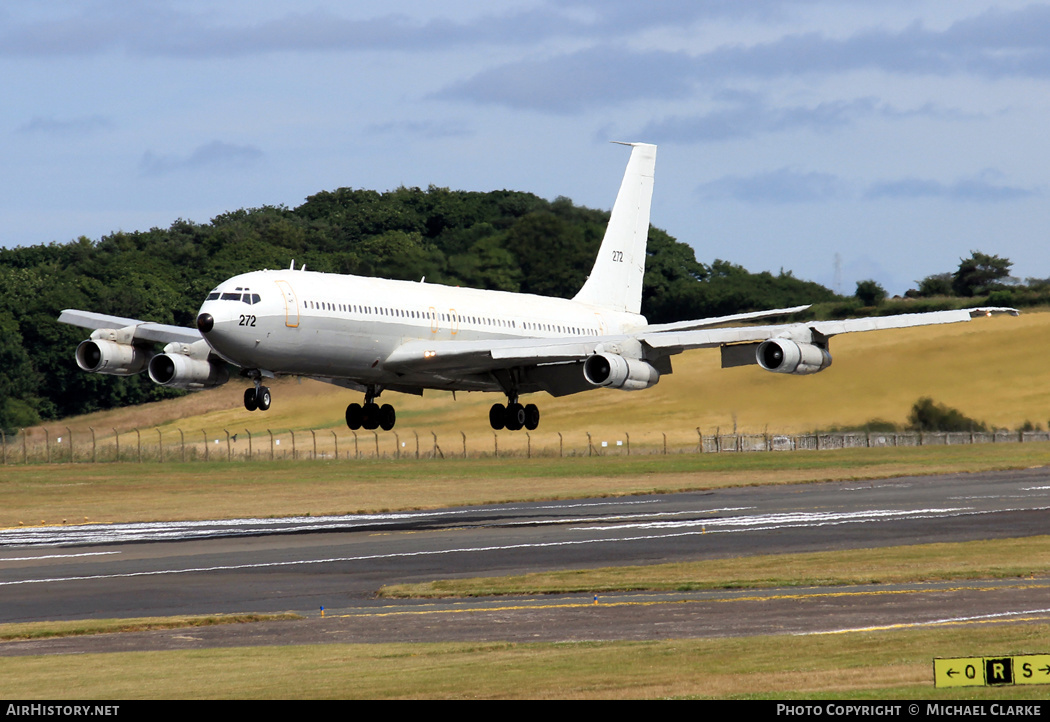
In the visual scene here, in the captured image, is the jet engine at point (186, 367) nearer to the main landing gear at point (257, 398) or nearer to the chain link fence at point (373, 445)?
the main landing gear at point (257, 398)

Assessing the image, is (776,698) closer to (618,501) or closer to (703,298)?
(618,501)

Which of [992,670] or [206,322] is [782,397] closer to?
[206,322]

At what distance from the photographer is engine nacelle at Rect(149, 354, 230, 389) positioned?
53.9m

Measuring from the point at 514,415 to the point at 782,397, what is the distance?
65.2 feet

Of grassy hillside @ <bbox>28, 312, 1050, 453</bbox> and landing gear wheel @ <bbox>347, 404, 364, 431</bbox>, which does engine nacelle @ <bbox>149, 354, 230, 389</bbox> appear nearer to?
landing gear wheel @ <bbox>347, 404, 364, 431</bbox>

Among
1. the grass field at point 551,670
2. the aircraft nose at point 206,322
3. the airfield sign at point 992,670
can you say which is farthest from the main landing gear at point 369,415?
the airfield sign at point 992,670

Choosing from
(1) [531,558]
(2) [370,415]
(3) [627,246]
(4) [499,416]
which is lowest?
(1) [531,558]

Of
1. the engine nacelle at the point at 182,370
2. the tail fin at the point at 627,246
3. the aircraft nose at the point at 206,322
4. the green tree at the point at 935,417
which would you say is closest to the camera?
the aircraft nose at the point at 206,322

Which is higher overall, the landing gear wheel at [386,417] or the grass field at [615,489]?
the landing gear wheel at [386,417]

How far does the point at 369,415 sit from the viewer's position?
5912 cm

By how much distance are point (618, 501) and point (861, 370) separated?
49.7 ft

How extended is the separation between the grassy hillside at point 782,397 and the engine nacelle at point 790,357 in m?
19.7

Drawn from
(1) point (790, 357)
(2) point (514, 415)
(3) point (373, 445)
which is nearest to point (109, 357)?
(2) point (514, 415)

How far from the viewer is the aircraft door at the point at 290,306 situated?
49.4 m
